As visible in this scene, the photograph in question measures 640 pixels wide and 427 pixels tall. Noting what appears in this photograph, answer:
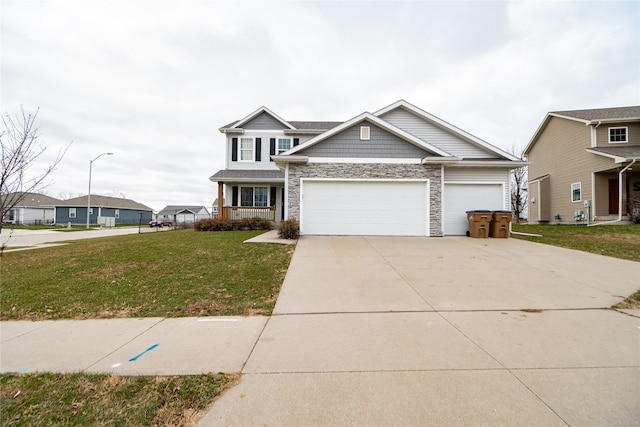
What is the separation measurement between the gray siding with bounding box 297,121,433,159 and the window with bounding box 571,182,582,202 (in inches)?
539

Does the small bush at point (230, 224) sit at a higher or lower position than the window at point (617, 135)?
lower

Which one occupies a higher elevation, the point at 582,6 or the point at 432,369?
the point at 582,6

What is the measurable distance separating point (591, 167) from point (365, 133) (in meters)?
15.6

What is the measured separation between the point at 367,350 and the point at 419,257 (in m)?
4.88

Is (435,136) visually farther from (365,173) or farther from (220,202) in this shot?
(220,202)

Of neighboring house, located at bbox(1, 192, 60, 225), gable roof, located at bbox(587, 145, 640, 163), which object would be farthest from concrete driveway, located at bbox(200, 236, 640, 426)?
neighboring house, located at bbox(1, 192, 60, 225)

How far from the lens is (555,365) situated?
2.61 metres

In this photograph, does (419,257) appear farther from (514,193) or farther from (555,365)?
(514,193)

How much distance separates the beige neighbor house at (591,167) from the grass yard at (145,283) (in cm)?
1907

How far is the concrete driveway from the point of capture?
202 cm

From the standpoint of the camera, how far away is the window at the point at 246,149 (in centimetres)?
1727

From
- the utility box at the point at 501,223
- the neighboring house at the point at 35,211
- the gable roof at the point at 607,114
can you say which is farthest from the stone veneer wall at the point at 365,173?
the neighboring house at the point at 35,211

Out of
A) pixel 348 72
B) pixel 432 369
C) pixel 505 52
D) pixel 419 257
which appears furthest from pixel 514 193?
pixel 432 369

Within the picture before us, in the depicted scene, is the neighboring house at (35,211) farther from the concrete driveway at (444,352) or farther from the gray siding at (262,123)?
the concrete driveway at (444,352)
